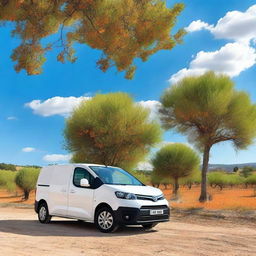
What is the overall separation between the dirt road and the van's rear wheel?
0.48m

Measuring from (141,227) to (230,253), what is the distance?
4.24 m

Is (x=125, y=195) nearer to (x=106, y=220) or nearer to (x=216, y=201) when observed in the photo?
(x=106, y=220)

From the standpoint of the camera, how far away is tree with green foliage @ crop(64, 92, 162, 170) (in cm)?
2834

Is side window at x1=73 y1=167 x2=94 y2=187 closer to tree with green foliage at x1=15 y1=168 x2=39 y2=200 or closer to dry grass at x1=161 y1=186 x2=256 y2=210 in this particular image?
dry grass at x1=161 y1=186 x2=256 y2=210

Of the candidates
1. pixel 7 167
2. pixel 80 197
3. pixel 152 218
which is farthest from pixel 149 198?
pixel 7 167

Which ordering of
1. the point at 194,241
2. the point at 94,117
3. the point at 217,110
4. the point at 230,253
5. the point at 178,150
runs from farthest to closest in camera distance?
the point at 178,150 → the point at 94,117 → the point at 217,110 → the point at 194,241 → the point at 230,253

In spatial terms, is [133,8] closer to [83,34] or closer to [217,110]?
[83,34]

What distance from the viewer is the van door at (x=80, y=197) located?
1075 cm

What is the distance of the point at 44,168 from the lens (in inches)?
515

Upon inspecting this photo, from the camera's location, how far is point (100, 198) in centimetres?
1041

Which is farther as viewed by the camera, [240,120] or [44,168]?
[240,120]

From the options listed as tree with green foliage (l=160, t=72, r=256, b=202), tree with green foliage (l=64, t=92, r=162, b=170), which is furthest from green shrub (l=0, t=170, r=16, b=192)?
tree with green foliage (l=160, t=72, r=256, b=202)

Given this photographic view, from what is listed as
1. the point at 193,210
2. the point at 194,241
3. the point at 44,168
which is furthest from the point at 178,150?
the point at 194,241

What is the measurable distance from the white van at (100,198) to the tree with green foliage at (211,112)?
14.2 metres
